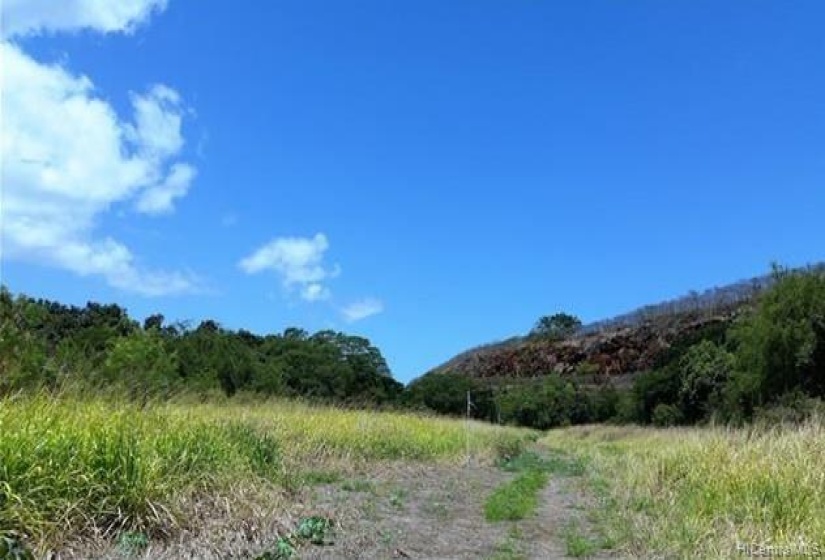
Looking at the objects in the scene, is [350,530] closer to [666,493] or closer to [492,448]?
[666,493]

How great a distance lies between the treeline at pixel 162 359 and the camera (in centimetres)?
1020

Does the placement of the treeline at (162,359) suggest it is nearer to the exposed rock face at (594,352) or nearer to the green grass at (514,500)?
the green grass at (514,500)

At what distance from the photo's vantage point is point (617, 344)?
125m

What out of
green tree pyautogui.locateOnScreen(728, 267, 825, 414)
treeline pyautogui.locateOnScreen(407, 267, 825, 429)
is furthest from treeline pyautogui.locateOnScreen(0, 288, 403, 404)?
green tree pyautogui.locateOnScreen(728, 267, 825, 414)

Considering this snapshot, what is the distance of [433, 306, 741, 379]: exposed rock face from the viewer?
114m

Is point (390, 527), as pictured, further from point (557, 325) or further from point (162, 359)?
point (557, 325)

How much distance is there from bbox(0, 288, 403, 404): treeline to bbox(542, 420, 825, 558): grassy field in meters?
6.37

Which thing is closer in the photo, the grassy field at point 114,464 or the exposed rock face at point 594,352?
the grassy field at point 114,464

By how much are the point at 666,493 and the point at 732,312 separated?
94.0m

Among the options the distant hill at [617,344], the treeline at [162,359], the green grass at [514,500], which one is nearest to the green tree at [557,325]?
the distant hill at [617,344]

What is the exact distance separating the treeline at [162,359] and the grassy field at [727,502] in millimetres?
6375

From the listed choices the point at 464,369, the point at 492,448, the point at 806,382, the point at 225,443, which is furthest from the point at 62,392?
the point at 464,369

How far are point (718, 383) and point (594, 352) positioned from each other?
75.4 metres

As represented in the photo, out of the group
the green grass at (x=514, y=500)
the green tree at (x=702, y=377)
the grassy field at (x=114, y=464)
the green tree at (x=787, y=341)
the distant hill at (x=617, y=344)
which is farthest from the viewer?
the distant hill at (x=617, y=344)
